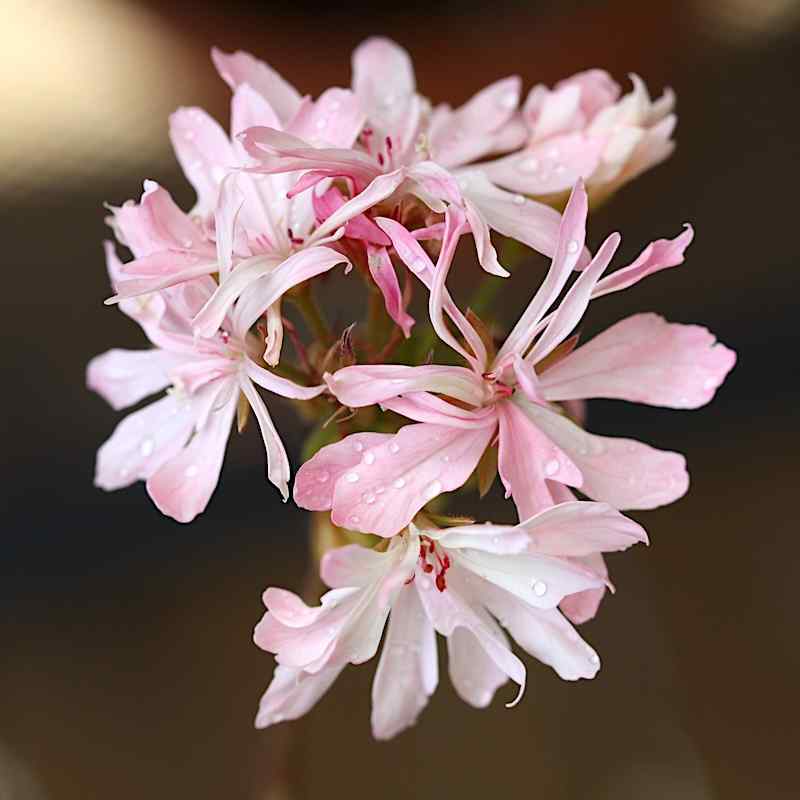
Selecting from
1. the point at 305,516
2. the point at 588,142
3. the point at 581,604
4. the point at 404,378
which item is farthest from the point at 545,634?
the point at 305,516

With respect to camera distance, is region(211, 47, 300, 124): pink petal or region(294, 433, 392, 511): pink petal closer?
region(294, 433, 392, 511): pink petal

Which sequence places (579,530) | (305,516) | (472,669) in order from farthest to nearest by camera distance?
1. (305,516)
2. (472,669)
3. (579,530)

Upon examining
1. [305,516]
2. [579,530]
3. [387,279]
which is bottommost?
[305,516]

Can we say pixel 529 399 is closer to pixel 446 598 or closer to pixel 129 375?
pixel 446 598

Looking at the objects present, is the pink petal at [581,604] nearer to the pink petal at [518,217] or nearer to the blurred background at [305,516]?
the pink petal at [518,217]

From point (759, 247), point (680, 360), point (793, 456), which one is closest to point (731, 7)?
point (759, 247)

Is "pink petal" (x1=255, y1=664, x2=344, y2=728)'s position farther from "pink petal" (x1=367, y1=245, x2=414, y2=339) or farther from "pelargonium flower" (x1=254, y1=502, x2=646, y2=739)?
"pink petal" (x1=367, y1=245, x2=414, y2=339)

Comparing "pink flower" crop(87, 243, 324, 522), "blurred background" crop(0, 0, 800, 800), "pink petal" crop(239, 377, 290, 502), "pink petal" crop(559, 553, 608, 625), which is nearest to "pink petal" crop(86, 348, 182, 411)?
"pink flower" crop(87, 243, 324, 522)
